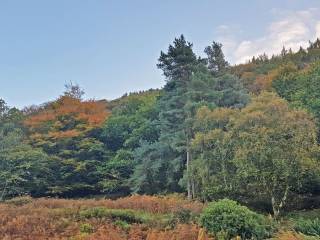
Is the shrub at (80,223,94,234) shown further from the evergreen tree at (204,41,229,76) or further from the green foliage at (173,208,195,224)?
the evergreen tree at (204,41,229,76)

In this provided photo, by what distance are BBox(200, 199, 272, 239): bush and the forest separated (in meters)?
0.03

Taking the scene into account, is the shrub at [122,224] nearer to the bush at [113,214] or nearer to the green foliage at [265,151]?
the bush at [113,214]

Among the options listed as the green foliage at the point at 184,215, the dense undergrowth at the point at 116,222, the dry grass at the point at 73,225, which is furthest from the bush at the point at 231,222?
the green foliage at the point at 184,215

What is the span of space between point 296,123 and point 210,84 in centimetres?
1014

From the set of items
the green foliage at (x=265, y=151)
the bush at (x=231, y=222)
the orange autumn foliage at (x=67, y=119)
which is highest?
the orange autumn foliage at (x=67, y=119)

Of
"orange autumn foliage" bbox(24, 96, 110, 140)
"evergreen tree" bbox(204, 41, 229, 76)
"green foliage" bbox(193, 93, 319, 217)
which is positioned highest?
"evergreen tree" bbox(204, 41, 229, 76)

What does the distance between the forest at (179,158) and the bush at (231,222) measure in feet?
0.10

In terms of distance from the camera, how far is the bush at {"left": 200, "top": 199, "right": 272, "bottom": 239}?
42.4 feet

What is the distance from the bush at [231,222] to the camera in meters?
12.9

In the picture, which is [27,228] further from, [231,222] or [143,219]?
[231,222]

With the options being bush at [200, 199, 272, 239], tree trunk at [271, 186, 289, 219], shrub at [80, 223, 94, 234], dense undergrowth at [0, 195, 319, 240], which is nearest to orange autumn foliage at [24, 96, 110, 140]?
tree trunk at [271, 186, 289, 219]

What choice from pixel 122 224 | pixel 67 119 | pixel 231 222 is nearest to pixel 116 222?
pixel 122 224

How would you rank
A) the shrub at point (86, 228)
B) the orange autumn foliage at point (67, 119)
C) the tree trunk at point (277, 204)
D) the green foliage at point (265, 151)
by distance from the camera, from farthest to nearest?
the orange autumn foliage at point (67, 119) < the tree trunk at point (277, 204) < the green foliage at point (265, 151) < the shrub at point (86, 228)

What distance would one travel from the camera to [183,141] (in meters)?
30.6
